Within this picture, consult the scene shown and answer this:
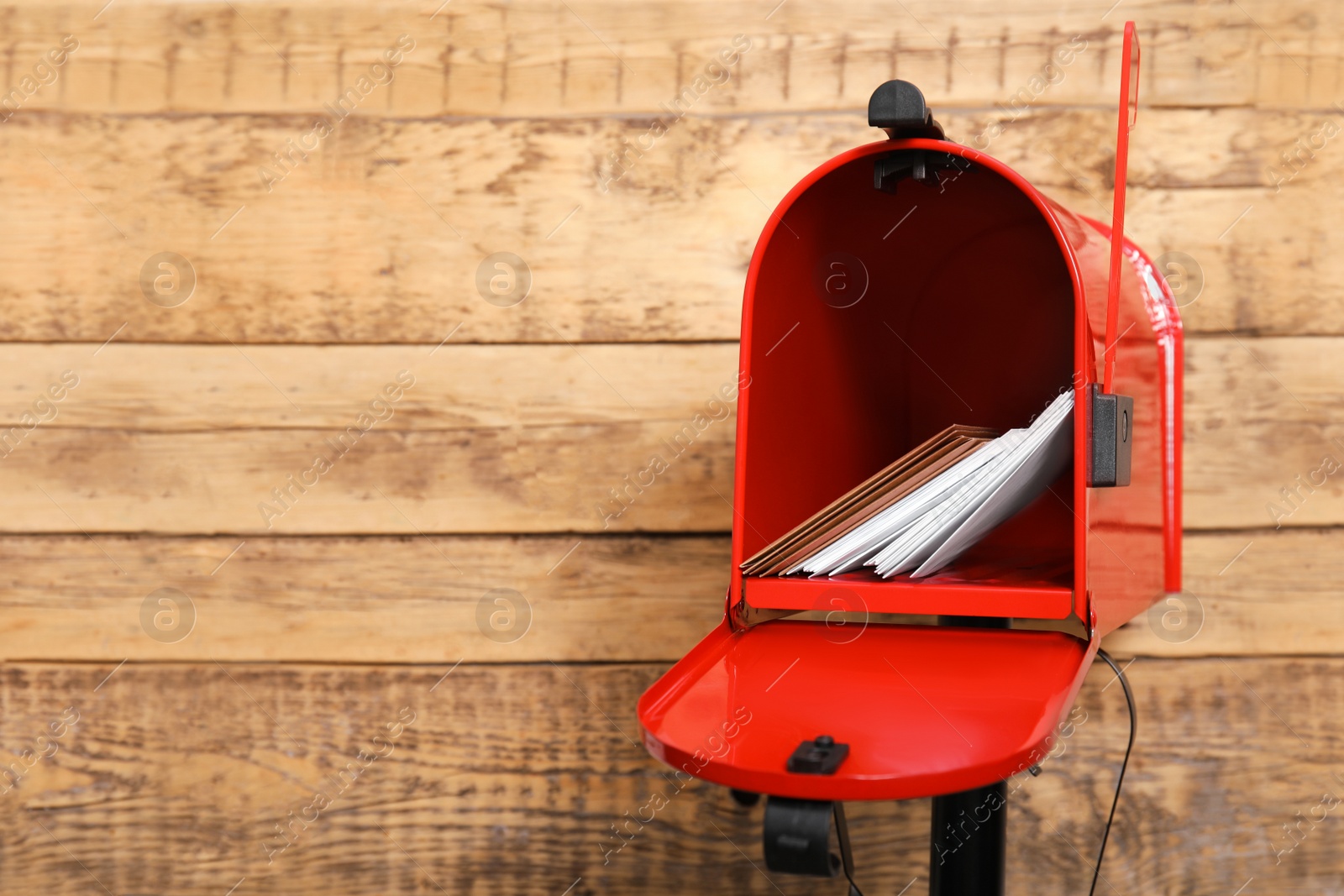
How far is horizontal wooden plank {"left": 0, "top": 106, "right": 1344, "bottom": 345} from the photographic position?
3.69ft

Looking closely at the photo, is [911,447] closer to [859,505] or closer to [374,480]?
[859,505]

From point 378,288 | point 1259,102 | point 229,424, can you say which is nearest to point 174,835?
point 229,424

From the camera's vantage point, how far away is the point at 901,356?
37.6 inches

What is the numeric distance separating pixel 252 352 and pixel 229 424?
0.30ft

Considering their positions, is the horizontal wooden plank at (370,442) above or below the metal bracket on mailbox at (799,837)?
above

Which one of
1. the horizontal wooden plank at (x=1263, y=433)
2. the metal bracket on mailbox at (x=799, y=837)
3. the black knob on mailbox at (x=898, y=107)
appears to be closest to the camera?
the metal bracket on mailbox at (x=799, y=837)

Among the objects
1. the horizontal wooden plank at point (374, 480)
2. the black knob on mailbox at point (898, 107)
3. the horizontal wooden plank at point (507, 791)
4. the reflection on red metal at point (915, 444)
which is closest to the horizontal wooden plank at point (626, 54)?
the reflection on red metal at point (915, 444)

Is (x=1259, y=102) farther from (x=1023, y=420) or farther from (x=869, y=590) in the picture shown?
(x=869, y=590)

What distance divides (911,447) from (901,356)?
10 centimetres

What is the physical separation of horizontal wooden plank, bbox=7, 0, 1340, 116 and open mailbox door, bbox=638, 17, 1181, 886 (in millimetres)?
301

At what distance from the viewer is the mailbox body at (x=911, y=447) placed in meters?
0.56

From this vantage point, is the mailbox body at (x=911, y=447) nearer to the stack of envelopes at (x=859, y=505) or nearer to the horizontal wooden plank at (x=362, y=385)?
the stack of envelopes at (x=859, y=505)

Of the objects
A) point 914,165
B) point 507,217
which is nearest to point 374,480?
point 507,217

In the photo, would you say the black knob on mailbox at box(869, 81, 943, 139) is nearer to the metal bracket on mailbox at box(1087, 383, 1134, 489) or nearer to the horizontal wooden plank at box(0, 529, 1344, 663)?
the metal bracket on mailbox at box(1087, 383, 1134, 489)
